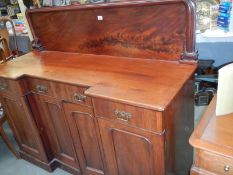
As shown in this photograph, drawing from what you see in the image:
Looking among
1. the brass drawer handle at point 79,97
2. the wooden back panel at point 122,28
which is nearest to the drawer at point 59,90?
the brass drawer handle at point 79,97

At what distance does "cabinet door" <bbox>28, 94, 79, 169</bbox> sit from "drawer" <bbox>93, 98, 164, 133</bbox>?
14.7 inches

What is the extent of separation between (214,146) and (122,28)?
0.85 metres

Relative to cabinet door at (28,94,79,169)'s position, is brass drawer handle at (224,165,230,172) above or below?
above

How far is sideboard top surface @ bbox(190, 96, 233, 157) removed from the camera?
0.80 metres

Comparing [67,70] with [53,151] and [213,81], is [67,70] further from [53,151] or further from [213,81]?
[213,81]

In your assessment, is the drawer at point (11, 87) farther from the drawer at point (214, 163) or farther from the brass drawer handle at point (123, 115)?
the drawer at point (214, 163)

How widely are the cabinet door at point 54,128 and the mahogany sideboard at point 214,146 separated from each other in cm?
83

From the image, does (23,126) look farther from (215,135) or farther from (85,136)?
(215,135)

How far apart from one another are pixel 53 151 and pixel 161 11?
4.08 feet

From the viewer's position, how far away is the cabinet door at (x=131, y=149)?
105cm

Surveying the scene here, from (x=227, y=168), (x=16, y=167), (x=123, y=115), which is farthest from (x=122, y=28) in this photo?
(x=16, y=167)

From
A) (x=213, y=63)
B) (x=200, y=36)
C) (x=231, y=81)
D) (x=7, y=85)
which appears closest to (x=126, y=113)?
(x=231, y=81)

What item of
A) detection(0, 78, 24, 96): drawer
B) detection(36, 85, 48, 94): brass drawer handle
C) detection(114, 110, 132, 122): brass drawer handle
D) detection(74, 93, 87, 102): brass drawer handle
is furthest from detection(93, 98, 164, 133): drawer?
detection(0, 78, 24, 96): drawer

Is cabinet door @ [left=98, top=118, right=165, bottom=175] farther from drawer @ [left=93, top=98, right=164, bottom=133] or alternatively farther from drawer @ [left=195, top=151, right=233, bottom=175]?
drawer @ [left=195, top=151, right=233, bottom=175]
